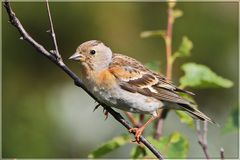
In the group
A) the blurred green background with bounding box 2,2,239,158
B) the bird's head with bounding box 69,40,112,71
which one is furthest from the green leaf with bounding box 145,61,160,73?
the blurred green background with bounding box 2,2,239,158

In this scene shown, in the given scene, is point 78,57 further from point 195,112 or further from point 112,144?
point 195,112

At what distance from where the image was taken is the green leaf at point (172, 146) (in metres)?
3.97

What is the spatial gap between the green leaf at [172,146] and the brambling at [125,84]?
0.37 meters

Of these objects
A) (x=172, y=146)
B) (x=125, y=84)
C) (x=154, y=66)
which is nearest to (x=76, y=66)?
(x=125, y=84)

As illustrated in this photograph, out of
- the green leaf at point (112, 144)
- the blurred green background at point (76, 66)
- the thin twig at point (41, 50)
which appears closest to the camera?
the thin twig at point (41, 50)

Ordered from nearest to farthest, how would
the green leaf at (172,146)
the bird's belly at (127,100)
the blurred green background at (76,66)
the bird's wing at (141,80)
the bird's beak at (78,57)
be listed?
the green leaf at (172,146), the bird's belly at (127,100), the bird's beak at (78,57), the bird's wing at (141,80), the blurred green background at (76,66)

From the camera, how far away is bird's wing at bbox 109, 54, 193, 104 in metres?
4.69

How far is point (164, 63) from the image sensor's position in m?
8.54

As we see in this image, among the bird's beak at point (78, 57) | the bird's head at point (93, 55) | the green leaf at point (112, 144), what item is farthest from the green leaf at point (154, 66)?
the green leaf at point (112, 144)

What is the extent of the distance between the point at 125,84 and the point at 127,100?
15 cm

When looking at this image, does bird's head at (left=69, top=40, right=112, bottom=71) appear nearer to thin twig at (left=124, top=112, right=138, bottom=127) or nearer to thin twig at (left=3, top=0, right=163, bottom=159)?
thin twig at (left=124, top=112, right=138, bottom=127)

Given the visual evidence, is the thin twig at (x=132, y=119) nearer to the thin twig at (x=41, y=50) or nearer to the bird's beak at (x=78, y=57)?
the thin twig at (x=41, y=50)

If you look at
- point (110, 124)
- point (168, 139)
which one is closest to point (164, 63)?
point (110, 124)

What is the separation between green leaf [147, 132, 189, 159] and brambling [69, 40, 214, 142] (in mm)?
371
